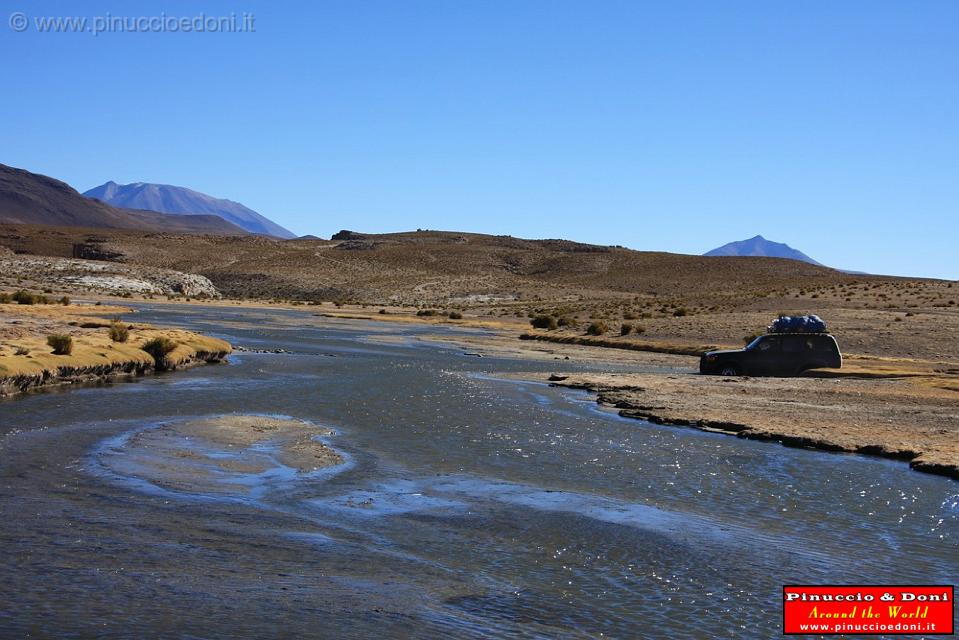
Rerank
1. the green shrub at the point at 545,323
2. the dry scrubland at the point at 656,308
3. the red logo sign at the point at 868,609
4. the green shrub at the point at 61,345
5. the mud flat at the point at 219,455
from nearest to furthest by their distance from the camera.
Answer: the red logo sign at the point at 868,609
the mud flat at the point at 219,455
the dry scrubland at the point at 656,308
the green shrub at the point at 61,345
the green shrub at the point at 545,323

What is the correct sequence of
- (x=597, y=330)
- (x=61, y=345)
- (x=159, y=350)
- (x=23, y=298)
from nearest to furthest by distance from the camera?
(x=61, y=345), (x=159, y=350), (x=597, y=330), (x=23, y=298)

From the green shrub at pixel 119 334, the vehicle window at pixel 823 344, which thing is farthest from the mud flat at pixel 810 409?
the green shrub at pixel 119 334

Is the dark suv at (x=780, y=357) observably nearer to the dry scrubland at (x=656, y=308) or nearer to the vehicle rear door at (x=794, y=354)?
the vehicle rear door at (x=794, y=354)

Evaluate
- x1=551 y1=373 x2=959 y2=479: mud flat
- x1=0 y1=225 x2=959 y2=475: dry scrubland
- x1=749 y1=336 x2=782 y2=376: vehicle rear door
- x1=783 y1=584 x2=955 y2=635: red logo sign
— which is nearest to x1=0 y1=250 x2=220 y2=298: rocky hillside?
x1=0 y1=225 x2=959 y2=475: dry scrubland

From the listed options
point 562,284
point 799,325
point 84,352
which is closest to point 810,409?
point 799,325

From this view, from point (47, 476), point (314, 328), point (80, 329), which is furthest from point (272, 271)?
point (47, 476)

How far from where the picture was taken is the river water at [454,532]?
978 cm

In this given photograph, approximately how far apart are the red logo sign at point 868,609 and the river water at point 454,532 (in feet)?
0.95

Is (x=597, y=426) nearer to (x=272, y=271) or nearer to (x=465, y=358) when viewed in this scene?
(x=465, y=358)

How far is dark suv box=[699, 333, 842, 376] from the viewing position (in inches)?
1319

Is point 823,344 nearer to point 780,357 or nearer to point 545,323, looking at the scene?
point 780,357

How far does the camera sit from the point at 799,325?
116 ft

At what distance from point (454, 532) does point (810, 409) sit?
1419cm

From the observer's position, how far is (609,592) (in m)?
10.7
